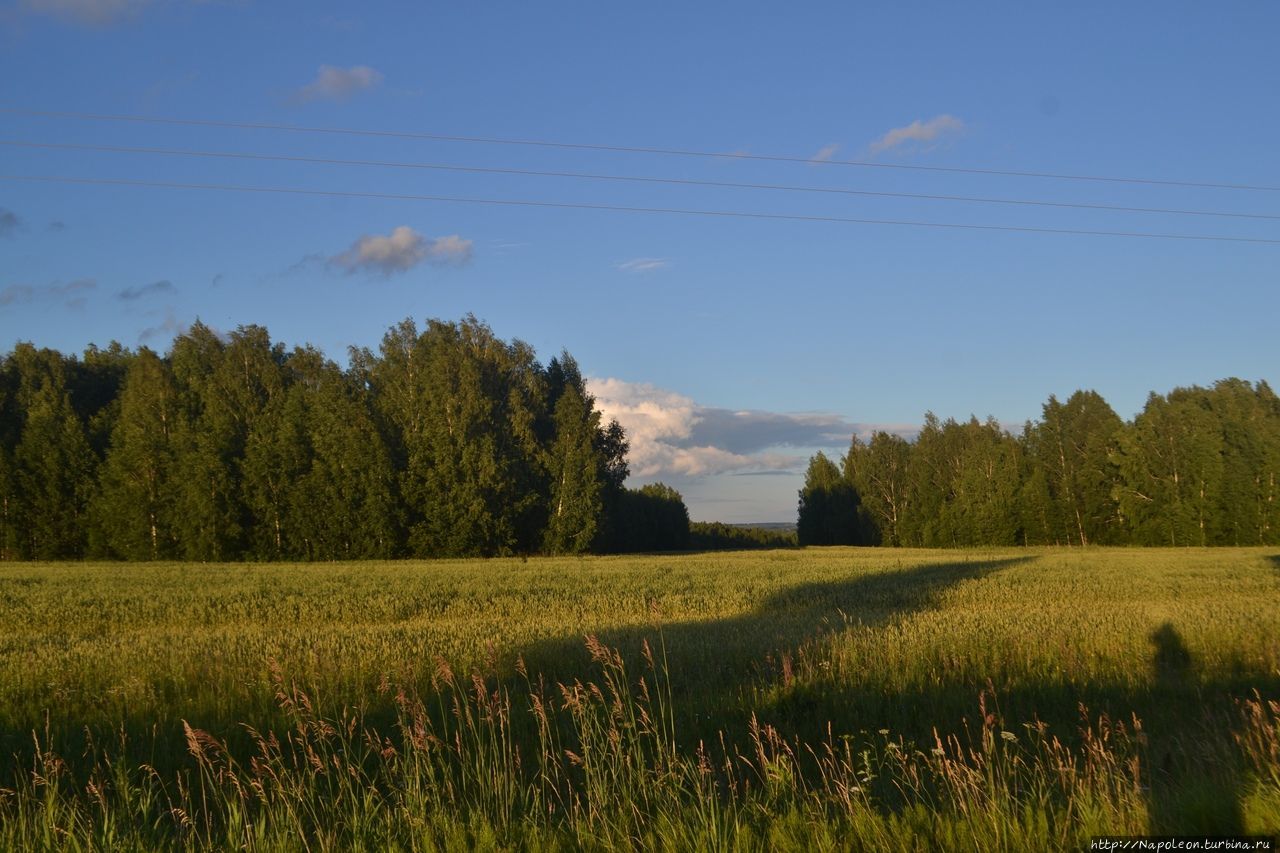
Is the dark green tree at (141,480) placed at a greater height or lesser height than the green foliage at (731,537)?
greater

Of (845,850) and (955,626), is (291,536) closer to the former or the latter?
(955,626)

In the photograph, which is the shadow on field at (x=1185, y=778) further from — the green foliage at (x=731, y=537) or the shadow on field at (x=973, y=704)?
the green foliage at (x=731, y=537)

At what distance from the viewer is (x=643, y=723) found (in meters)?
8.20

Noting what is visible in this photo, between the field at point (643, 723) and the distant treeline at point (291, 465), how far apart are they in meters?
39.3

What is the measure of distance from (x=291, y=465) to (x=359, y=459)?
4871mm

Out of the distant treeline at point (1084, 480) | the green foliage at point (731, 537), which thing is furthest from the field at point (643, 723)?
the green foliage at point (731, 537)

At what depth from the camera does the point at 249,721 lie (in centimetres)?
883

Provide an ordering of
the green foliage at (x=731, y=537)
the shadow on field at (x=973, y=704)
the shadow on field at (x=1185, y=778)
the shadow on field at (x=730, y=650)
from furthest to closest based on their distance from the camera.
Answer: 1. the green foliage at (x=731, y=537)
2. the shadow on field at (x=730, y=650)
3. the shadow on field at (x=973, y=704)
4. the shadow on field at (x=1185, y=778)

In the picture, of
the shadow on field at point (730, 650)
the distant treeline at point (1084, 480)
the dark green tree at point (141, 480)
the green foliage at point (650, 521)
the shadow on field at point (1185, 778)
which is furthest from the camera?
the green foliage at point (650, 521)

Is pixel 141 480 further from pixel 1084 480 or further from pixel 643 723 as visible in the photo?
pixel 1084 480

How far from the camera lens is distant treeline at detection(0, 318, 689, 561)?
59812 mm

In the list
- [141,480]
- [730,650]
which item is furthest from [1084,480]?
[730,650]

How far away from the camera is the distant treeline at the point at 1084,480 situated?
71688mm

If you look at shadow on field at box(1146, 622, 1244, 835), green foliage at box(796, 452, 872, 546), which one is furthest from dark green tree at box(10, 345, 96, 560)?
green foliage at box(796, 452, 872, 546)
